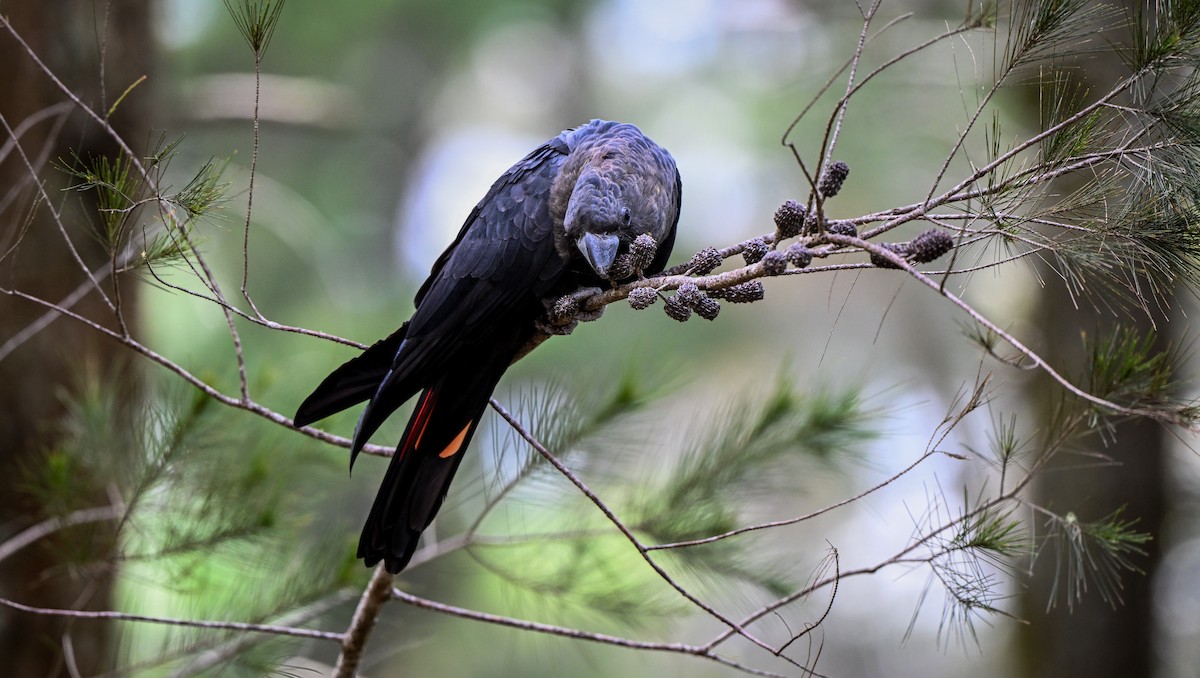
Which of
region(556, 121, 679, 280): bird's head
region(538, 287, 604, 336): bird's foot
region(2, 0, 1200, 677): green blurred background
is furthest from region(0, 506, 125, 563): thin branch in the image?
region(556, 121, 679, 280): bird's head

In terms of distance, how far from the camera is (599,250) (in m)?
1.80

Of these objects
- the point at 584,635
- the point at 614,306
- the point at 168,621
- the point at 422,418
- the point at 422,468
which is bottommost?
the point at 168,621

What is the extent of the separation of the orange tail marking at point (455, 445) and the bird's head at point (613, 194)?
42 cm

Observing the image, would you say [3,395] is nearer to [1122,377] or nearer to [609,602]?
[609,602]

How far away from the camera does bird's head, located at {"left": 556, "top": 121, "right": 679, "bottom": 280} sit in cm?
186

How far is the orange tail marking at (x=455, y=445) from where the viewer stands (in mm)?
1821

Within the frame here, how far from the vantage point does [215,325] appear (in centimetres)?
509

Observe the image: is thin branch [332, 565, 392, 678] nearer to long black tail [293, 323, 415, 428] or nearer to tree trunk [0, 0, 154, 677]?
long black tail [293, 323, 415, 428]

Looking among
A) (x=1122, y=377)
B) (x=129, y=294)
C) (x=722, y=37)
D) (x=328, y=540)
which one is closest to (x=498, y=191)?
(x=328, y=540)

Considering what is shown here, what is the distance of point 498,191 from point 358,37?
6.08 meters

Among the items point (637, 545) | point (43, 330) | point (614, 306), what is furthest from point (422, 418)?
point (614, 306)

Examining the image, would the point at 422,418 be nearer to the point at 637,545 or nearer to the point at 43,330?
the point at 637,545

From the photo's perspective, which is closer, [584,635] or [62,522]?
[584,635]

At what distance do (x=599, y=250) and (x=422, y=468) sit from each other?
0.55m
